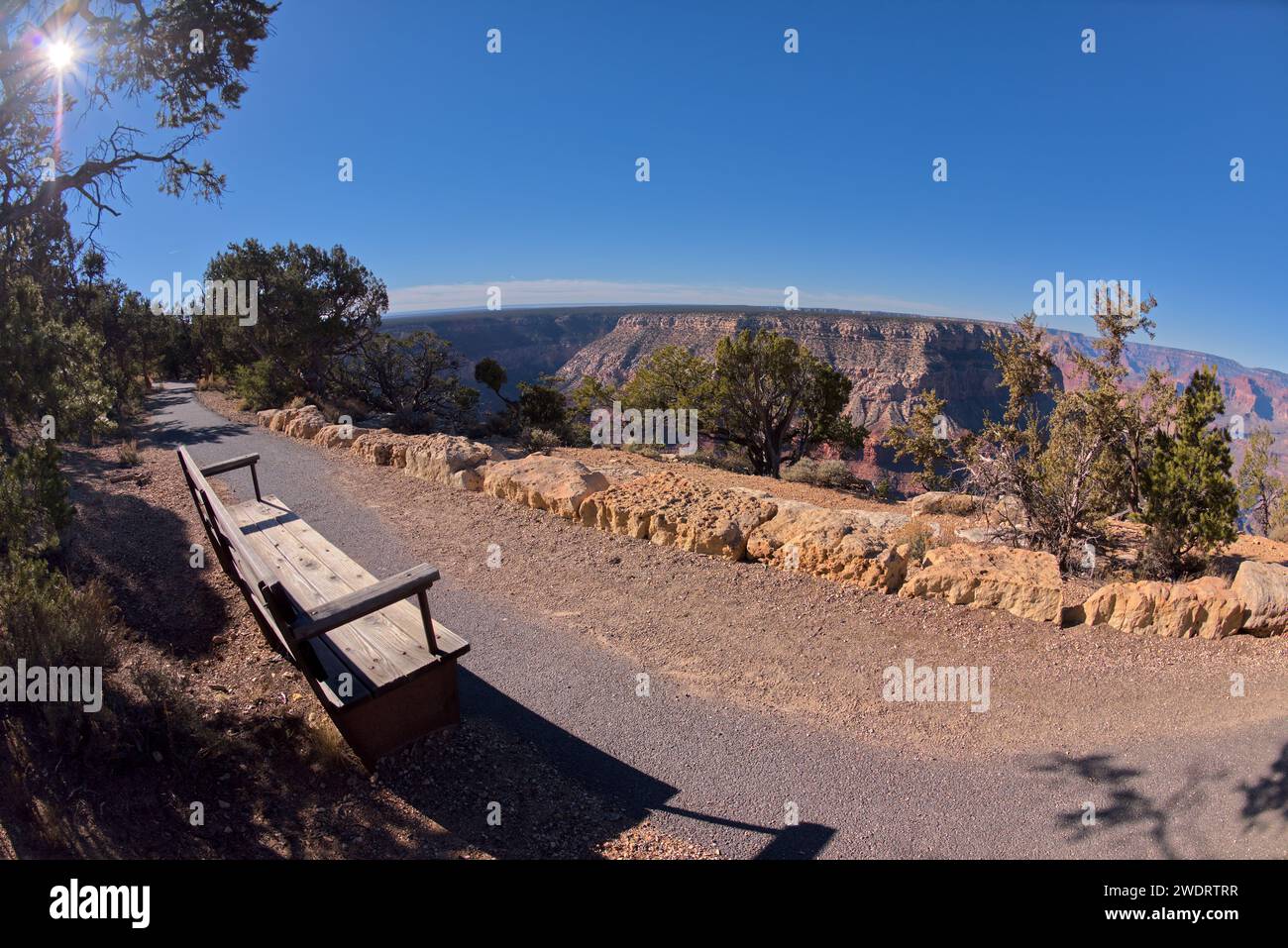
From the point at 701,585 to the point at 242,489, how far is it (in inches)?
279

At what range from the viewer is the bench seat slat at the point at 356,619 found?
3434 mm

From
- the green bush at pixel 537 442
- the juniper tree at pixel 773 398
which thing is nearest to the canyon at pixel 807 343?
the juniper tree at pixel 773 398

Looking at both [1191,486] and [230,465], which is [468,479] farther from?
[1191,486]

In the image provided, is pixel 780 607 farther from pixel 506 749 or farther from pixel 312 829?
pixel 312 829

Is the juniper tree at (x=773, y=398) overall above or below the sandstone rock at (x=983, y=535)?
above

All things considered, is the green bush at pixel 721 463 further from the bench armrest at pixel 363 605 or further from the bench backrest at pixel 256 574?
the bench armrest at pixel 363 605

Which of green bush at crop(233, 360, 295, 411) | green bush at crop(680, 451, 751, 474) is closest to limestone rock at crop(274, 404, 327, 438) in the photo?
green bush at crop(233, 360, 295, 411)

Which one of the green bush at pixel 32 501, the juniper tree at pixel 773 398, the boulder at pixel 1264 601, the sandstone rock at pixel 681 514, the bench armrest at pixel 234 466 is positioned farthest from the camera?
the juniper tree at pixel 773 398

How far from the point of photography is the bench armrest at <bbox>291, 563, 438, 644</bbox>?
114 inches

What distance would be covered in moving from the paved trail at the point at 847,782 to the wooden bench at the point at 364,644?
27.8 inches

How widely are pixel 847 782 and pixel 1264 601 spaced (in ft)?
13.6

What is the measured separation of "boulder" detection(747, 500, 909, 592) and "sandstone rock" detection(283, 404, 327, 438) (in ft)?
33.6

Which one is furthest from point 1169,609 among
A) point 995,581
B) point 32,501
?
point 32,501
